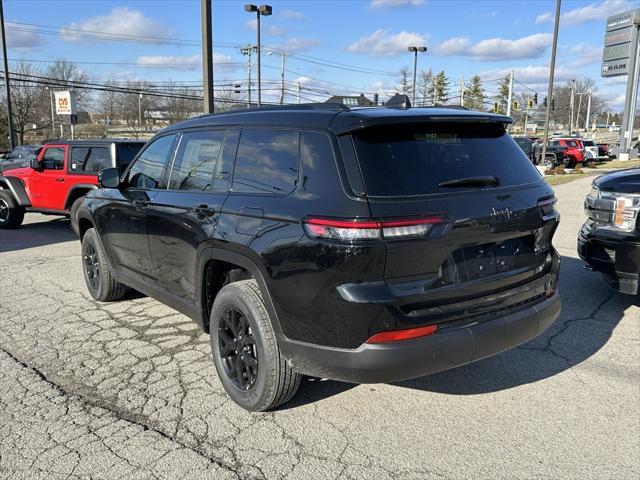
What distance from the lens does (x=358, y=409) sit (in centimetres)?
335

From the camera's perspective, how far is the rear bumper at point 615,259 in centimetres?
465

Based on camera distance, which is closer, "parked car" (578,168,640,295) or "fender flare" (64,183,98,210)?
"parked car" (578,168,640,295)

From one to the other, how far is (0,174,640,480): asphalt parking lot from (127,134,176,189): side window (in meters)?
1.32

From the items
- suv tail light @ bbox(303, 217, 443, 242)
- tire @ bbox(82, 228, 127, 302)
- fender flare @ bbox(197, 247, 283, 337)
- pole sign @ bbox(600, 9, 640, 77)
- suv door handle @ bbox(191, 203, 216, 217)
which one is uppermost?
pole sign @ bbox(600, 9, 640, 77)

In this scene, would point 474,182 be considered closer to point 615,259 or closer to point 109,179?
point 615,259

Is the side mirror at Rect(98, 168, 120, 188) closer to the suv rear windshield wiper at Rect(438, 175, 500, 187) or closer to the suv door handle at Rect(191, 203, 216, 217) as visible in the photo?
the suv door handle at Rect(191, 203, 216, 217)

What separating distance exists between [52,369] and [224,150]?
2088mm

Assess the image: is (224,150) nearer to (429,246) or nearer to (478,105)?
(429,246)

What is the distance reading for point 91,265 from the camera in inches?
227

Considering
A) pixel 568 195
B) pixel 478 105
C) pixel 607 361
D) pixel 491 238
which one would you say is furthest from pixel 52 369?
pixel 478 105

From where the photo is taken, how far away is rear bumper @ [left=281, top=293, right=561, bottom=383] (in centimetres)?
266

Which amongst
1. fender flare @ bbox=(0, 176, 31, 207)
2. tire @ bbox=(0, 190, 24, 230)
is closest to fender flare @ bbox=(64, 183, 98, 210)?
fender flare @ bbox=(0, 176, 31, 207)

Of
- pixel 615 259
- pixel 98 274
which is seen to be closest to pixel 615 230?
pixel 615 259

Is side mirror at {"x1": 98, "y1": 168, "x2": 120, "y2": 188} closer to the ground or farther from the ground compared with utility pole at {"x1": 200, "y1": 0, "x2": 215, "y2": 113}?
closer to the ground
